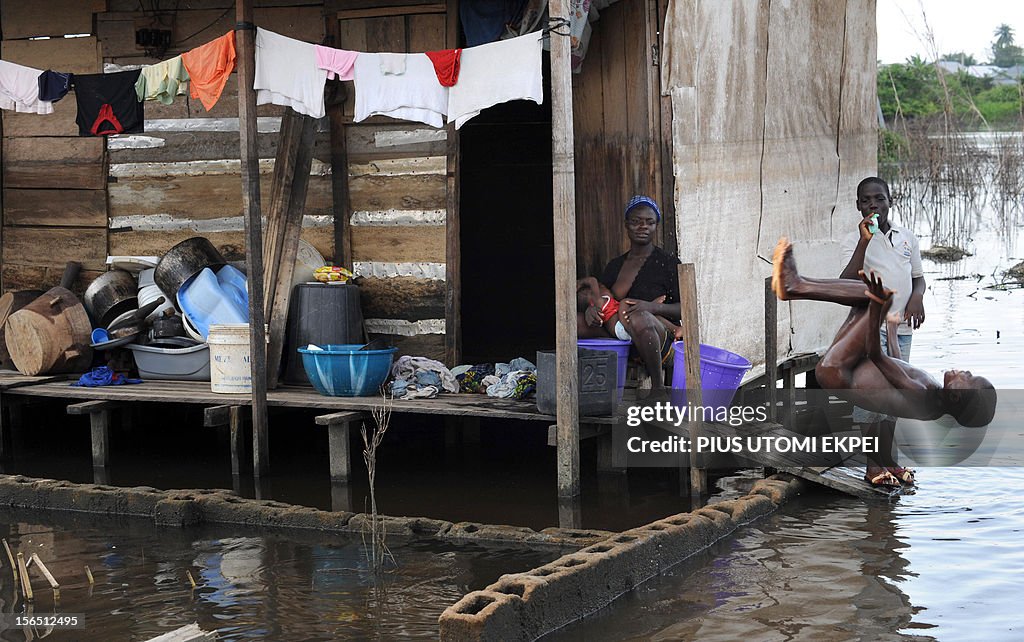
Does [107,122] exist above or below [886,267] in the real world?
above

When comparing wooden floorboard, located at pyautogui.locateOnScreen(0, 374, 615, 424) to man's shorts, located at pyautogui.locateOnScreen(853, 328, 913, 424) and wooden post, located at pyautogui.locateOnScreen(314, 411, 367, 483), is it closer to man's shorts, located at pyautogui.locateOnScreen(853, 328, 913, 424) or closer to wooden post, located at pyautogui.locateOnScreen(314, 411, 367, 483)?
wooden post, located at pyautogui.locateOnScreen(314, 411, 367, 483)

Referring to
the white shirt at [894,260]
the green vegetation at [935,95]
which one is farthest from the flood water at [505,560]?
the green vegetation at [935,95]

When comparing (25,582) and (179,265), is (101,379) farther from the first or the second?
(25,582)

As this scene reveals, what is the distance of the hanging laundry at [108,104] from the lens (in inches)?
352

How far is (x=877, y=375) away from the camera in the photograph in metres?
7.14

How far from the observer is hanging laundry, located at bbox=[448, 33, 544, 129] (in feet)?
24.2

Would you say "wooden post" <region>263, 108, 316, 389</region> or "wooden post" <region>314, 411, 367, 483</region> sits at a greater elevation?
"wooden post" <region>263, 108, 316, 389</region>

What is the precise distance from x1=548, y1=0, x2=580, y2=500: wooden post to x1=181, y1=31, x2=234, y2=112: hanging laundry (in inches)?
98.7

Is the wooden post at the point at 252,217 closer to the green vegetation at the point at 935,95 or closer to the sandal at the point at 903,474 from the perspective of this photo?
the sandal at the point at 903,474

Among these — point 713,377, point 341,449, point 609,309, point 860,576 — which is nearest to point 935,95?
point 609,309

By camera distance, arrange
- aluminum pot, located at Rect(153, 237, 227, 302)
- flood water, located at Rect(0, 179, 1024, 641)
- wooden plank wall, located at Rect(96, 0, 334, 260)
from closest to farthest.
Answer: flood water, located at Rect(0, 179, 1024, 641), aluminum pot, located at Rect(153, 237, 227, 302), wooden plank wall, located at Rect(96, 0, 334, 260)

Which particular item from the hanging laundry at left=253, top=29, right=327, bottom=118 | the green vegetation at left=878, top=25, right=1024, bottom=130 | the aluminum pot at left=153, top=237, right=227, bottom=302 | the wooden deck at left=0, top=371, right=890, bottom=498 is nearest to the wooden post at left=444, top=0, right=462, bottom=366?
the wooden deck at left=0, top=371, right=890, bottom=498

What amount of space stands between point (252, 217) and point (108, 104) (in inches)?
67.9

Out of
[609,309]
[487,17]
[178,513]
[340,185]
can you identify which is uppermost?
[487,17]
